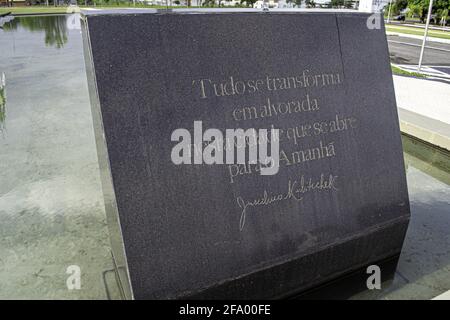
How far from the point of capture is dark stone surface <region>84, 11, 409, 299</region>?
2.24 m

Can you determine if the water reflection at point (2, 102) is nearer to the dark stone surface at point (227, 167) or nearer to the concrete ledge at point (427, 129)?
the dark stone surface at point (227, 167)

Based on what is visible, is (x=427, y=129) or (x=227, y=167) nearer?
(x=227, y=167)

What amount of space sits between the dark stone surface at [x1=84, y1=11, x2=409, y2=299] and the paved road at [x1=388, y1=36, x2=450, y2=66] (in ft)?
48.1

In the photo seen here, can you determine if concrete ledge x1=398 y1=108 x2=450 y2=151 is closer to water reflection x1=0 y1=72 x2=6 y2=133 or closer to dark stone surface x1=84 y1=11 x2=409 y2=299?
dark stone surface x1=84 y1=11 x2=409 y2=299

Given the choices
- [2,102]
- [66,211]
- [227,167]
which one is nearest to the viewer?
[227,167]

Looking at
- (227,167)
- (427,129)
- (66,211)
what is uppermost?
(227,167)

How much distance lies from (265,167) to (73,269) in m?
Answer: 1.94
